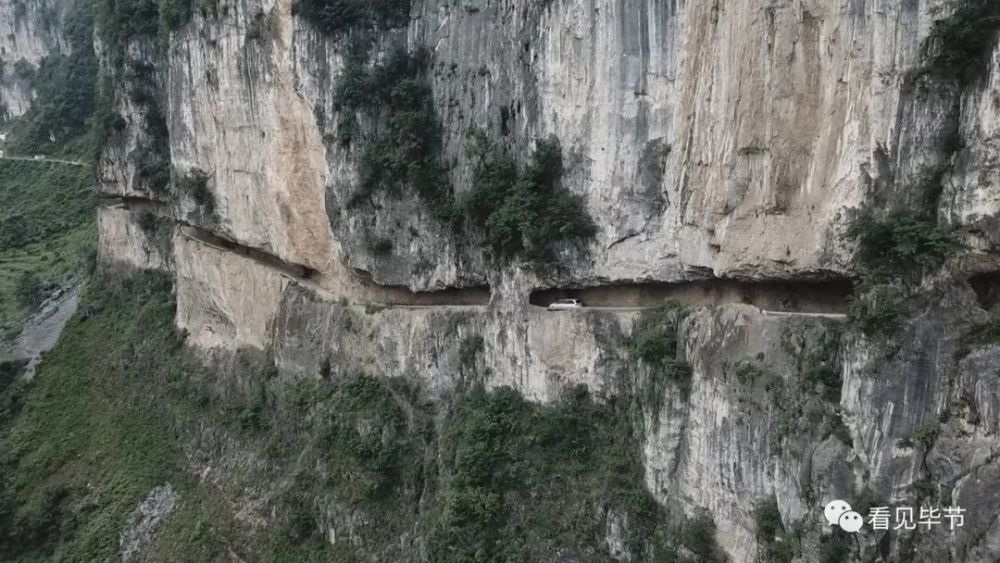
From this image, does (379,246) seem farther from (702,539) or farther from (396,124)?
(702,539)

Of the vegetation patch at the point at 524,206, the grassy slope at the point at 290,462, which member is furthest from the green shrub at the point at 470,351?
the vegetation patch at the point at 524,206

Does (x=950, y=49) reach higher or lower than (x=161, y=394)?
higher

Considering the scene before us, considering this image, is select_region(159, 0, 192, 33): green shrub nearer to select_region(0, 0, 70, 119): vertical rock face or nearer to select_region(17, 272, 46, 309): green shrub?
select_region(17, 272, 46, 309): green shrub

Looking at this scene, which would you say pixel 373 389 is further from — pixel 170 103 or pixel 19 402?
pixel 19 402

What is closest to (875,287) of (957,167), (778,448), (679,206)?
(957,167)

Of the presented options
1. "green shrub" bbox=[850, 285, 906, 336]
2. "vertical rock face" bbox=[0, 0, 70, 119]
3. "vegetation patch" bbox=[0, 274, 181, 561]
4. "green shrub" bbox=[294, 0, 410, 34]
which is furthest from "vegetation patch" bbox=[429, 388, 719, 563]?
"vertical rock face" bbox=[0, 0, 70, 119]
